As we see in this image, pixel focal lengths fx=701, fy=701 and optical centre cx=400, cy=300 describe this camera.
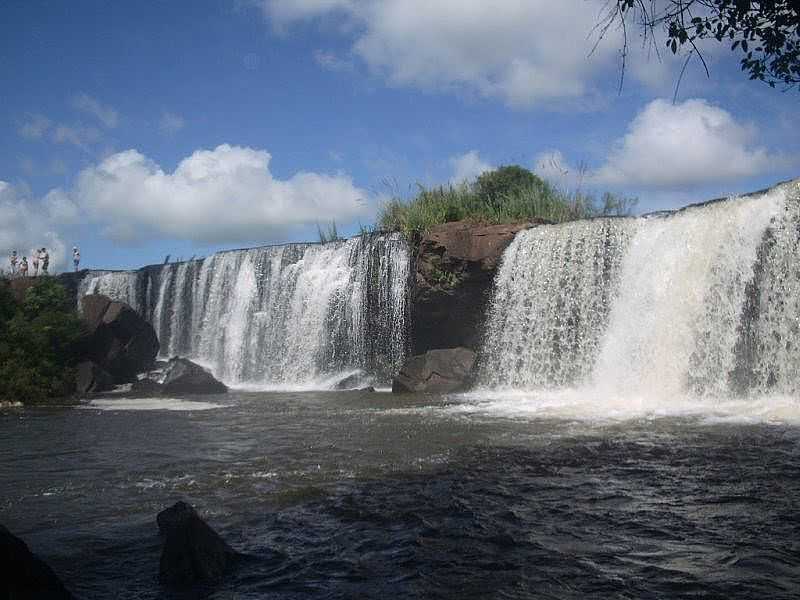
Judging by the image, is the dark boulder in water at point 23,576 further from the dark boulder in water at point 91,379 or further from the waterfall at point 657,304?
the dark boulder in water at point 91,379

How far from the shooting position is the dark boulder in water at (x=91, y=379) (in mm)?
19516

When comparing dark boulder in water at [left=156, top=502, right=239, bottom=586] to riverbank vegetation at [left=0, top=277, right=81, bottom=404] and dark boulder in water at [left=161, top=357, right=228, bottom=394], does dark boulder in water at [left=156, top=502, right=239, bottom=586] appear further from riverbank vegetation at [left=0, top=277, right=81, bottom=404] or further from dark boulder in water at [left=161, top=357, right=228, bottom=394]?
dark boulder in water at [left=161, top=357, right=228, bottom=394]

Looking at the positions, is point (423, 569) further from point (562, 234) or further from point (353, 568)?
point (562, 234)

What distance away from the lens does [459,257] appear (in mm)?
18953

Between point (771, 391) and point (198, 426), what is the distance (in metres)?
10.0

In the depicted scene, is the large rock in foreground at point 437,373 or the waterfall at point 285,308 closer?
the large rock in foreground at point 437,373

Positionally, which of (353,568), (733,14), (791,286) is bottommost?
(353,568)

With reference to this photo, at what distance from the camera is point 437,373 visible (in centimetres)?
1766

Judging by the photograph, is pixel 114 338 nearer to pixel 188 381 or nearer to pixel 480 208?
pixel 188 381

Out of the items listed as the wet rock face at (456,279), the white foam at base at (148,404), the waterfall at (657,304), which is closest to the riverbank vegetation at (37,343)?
the white foam at base at (148,404)

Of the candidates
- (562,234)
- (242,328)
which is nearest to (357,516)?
(562,234)

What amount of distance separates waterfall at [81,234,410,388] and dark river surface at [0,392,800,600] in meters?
10.4

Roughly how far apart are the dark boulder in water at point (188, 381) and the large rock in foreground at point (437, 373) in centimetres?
535

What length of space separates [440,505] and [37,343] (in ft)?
53.6
